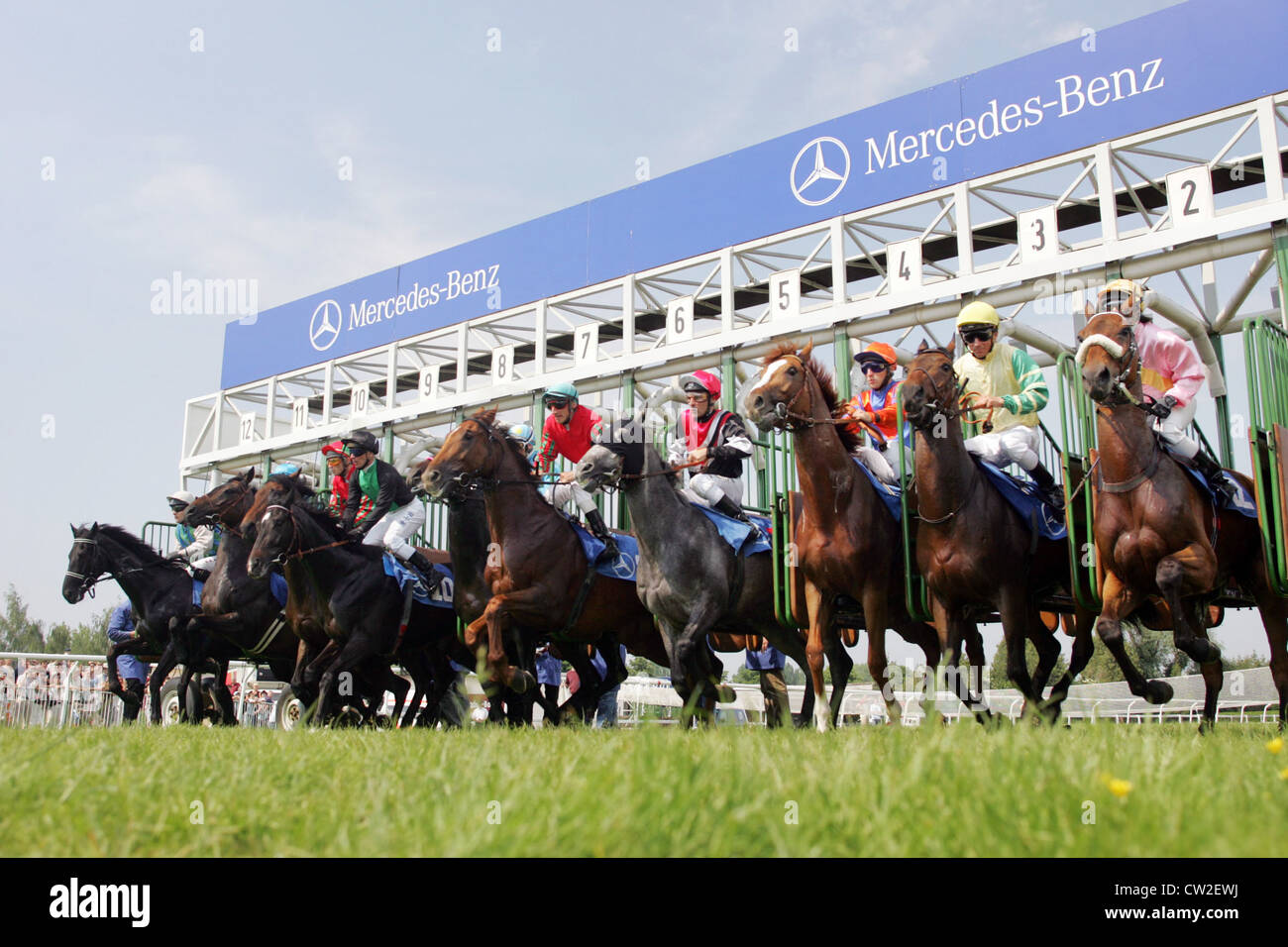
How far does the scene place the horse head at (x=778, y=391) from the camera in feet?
22.4

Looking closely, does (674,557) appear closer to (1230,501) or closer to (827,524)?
(827,524)

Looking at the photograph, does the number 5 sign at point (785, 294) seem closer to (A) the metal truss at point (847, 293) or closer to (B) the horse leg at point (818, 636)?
(A) the metal truss at point (847, 293)

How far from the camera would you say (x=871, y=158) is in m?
14.4

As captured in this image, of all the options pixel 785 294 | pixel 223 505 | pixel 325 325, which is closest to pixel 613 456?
pixel 223 505

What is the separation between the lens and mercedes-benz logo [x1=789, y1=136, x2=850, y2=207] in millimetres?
14711

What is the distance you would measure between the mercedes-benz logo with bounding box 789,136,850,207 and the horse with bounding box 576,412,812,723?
8.25m

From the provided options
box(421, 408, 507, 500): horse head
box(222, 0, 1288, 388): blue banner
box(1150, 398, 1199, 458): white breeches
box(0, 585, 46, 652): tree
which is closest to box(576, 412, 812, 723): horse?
box(421, 408, 507, 500): horse head

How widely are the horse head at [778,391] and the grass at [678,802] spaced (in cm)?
348

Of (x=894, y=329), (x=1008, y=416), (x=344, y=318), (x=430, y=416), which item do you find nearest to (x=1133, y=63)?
(x=894, y=329)

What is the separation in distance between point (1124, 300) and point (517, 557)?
4735mm

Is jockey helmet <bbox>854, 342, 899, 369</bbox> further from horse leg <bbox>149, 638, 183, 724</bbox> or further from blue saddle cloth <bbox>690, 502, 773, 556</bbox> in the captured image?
horse leg <bbox>149, 638, 183, 724</bbox>

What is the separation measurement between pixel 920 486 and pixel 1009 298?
7.23 m
